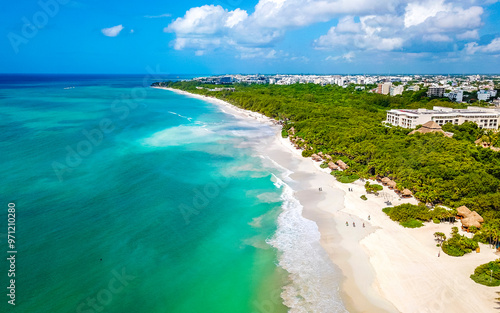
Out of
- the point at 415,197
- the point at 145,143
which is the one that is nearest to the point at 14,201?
the point at 145,143

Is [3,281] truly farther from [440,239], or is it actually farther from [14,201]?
[440,239]

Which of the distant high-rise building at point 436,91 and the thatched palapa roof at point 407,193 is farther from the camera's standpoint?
the distant high-rise building at point 436,91

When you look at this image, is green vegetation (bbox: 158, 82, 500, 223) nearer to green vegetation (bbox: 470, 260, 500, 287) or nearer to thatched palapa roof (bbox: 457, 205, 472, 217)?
thatched palapa roof (bbox: 457, 205, 472, 217)

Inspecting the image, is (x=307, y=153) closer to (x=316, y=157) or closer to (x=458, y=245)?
(x=316, y=157)

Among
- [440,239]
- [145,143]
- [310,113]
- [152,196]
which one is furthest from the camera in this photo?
[310,113]

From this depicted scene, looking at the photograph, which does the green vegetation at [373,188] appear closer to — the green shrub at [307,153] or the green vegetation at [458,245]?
the green vegetation at [458,245]

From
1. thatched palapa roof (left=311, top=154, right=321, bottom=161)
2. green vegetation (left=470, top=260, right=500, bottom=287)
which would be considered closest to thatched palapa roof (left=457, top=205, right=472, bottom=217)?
green vegetation (left=470, top=260, right=500, bottom=287)

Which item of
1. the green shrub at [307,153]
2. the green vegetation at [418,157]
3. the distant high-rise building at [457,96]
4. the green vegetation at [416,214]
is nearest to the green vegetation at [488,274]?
the green vegetation at [418,157]

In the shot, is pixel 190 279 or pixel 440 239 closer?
pixel 190 279
